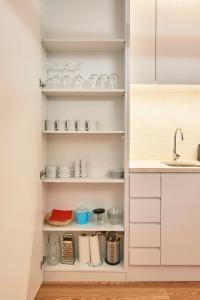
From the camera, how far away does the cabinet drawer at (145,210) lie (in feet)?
6.60

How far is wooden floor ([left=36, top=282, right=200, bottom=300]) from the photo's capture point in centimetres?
188

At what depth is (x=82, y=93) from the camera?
213cm

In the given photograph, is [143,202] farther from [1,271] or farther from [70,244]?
[1,271]

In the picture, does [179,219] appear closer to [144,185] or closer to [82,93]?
[144,185]

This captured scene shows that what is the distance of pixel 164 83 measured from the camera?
2.18m

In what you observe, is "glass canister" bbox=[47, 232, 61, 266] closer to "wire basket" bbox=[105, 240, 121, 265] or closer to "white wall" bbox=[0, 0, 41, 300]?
"white wall" bbox=[0, 0, 41, 300]

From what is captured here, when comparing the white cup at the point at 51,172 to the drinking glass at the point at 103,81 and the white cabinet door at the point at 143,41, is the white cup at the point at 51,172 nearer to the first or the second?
the drinking glass at the point at 103,81

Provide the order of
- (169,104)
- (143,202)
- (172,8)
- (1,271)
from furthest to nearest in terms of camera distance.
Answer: (169,104)
(172,8)
(143,202)
(1,271)

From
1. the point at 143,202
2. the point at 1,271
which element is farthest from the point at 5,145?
the point at 143,202

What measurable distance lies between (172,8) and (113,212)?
1.76 metres

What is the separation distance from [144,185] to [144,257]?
56 cm

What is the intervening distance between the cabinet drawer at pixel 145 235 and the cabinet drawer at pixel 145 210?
46mm

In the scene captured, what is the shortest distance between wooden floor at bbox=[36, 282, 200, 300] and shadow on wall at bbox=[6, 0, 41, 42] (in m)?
1.85

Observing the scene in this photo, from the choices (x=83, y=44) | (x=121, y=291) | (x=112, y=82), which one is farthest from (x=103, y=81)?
(x=121, y=291)
